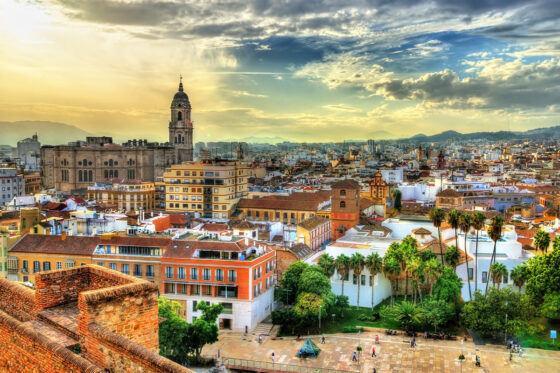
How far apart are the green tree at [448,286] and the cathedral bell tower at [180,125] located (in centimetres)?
10101

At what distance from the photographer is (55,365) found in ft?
23.3

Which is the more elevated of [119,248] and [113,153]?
Result: [113,153]

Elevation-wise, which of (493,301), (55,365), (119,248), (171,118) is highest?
(171,118)

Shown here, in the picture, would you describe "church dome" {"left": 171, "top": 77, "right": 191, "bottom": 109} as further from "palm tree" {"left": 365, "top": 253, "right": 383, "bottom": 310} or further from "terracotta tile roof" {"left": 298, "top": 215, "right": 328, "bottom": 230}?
"palm tree" {"left": 365, "top": 253, "right": 383, "bottom": 310}

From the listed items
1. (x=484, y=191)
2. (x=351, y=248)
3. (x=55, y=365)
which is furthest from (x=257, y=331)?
(x=484, y=191)

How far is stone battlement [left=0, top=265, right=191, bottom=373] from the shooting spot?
6844 mm

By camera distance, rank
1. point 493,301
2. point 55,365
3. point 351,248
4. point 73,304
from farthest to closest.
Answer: point 351,248 < point 493,301 < point 73,304 < point 55,365

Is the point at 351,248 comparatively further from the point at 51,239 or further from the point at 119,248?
the point at 51,239

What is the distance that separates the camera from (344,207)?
6078 centimetres

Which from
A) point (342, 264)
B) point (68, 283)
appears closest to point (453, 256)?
point (342, 264)

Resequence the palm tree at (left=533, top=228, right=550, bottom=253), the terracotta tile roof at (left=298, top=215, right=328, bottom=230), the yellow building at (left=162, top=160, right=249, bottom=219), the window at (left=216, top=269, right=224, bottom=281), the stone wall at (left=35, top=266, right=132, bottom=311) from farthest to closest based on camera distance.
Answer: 1. the yellow building at (left=162, top=160, right=249, bottom=219)
2. the terracotta tile roof at (left=298, top=215, right=328, bottom=230)
3. the window at (left=216, top=269, right=224, bottom=281)
4. the palm tree at (left=533, top=228, right=550, bottom=253)
5. the stone wall at (left=35, top=266, right=132, bottom=311)

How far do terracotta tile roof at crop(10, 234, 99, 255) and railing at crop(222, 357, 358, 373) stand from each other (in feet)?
50.1

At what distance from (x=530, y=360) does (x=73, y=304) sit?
95.8 feet

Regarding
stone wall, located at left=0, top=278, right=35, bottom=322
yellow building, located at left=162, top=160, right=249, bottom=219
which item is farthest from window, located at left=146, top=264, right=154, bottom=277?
yellow building, located at left=162, top=160, right=249, bottom=219
